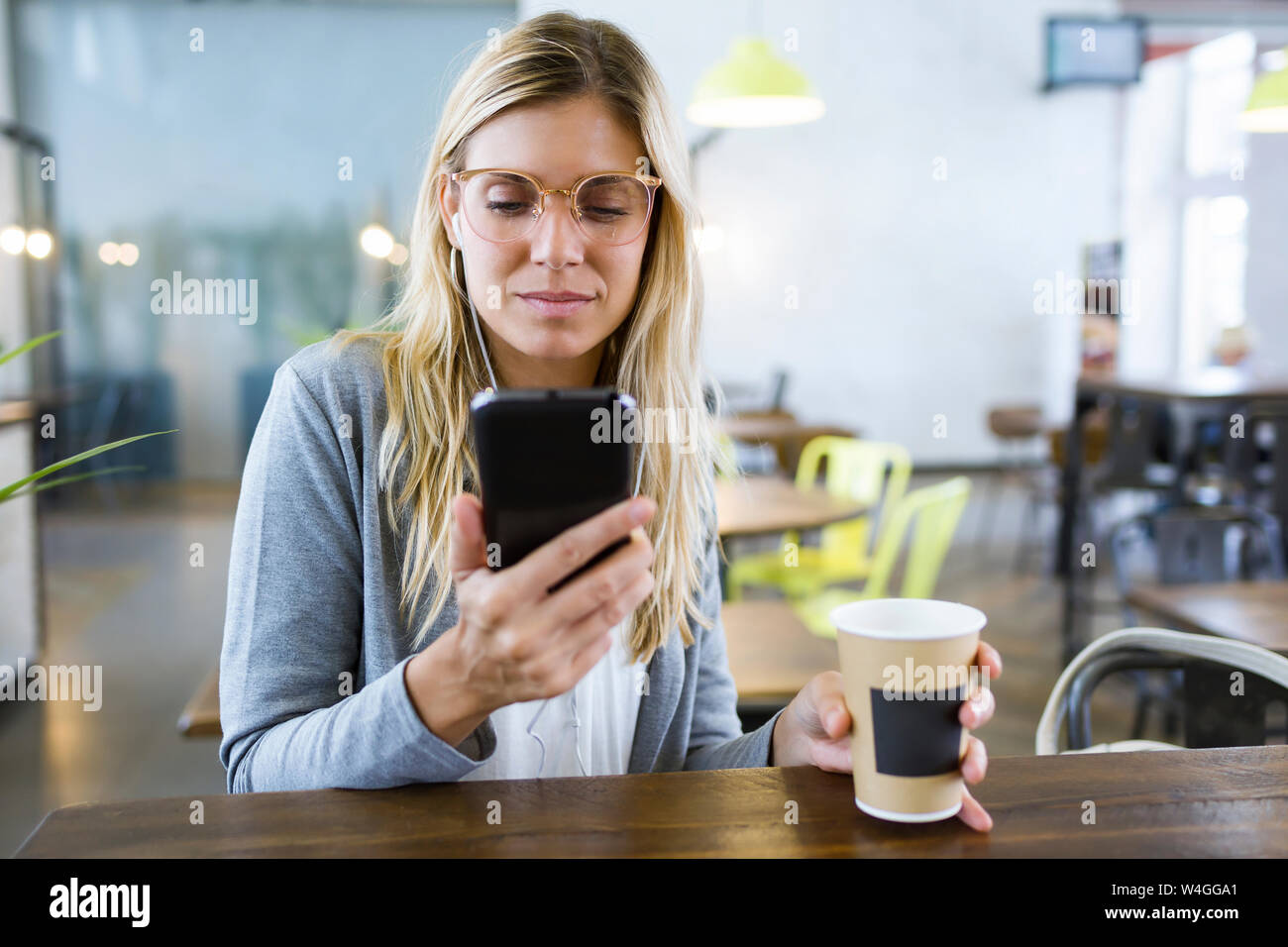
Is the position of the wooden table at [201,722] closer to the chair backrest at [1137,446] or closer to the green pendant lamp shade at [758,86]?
the green pendant lamp shade at [758,86]

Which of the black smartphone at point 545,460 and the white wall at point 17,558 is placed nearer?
the black smartphone at point 545,460

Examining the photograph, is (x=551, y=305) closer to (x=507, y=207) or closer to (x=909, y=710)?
(x=507, y=207)

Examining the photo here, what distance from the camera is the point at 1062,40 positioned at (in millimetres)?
8359

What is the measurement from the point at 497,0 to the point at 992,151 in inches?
159

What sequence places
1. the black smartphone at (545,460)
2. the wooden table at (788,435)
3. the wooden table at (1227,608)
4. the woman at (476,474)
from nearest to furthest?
the black smartphone at (545,460) → the woman at (476,474) → the wooden table at (1227,608) → the wooden table at (788,435)

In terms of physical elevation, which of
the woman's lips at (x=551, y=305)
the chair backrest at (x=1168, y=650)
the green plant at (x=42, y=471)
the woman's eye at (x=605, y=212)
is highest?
the woman's eye at (x=605, y=212)

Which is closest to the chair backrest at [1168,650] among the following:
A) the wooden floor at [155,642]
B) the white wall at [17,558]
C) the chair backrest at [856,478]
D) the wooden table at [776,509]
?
the wooden floor at [155,642]

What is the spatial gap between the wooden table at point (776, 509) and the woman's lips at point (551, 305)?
63.3 inches

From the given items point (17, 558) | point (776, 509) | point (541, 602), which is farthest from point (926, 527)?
point (17, 558)

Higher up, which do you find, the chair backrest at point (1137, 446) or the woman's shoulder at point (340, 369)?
the woman's shoulder at point (340, 369)

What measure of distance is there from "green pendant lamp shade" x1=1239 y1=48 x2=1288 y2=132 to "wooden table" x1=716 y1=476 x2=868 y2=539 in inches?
122

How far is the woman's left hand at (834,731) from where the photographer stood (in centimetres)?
75
